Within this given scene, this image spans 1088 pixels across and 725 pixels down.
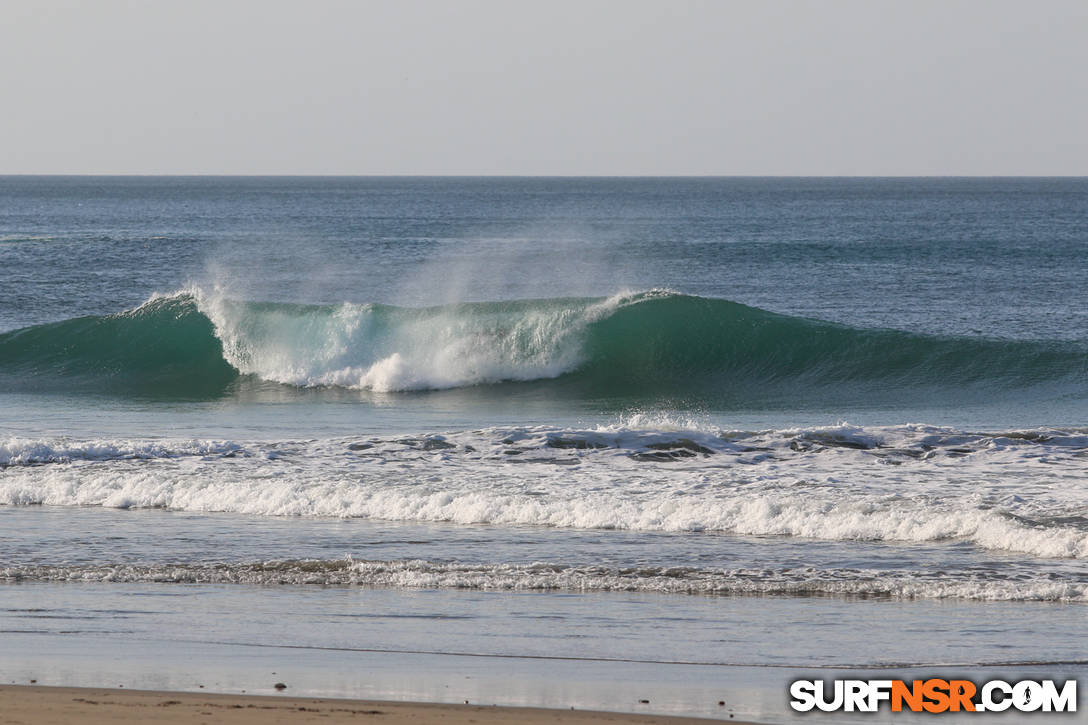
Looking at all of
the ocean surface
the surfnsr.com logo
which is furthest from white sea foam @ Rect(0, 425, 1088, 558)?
the surfnsr.com logo

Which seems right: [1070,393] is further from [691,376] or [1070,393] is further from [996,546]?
[996,546]

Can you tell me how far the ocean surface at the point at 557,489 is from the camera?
6872 millimetres

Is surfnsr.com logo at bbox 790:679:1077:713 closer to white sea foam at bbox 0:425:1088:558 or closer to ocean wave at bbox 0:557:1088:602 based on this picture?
ocean wave at bbox 0:557:1088:602

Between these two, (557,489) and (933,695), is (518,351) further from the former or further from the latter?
(933,695)

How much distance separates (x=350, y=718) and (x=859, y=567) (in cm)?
429

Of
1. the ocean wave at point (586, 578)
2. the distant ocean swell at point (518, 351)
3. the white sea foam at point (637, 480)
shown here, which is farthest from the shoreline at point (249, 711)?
the distant ocean swell at point (518, 351)

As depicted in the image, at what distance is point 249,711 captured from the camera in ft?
18.0

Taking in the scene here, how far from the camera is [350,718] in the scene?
5.41 meters

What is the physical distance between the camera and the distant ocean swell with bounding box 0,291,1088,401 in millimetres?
20750

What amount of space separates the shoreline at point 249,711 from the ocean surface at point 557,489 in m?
0.24

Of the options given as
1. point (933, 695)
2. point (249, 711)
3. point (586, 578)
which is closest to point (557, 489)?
point (586, 578)

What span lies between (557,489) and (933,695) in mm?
5379

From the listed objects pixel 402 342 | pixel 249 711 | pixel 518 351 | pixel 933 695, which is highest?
pixel 402 342

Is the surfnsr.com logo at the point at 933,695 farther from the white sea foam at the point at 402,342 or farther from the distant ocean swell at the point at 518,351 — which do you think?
the white sea foam at the point at 402,342
